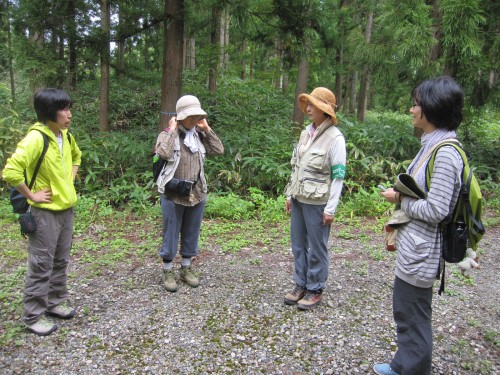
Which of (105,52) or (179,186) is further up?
(105,52)

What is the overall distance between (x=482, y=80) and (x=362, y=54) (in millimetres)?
2701

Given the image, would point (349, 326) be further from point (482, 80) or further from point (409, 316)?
point (482, 80)

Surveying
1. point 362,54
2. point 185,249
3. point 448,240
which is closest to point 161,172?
point 185,249

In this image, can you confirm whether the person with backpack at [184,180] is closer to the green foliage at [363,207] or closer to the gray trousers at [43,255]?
the gray trousers at [43,255]

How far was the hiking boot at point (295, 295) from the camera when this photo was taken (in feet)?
12.7

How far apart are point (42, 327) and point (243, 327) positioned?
1.71 metres

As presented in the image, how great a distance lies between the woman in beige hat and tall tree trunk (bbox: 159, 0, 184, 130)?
3.91 metres

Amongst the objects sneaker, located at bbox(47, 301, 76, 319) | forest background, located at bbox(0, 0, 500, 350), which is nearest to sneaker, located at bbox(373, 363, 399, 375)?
sneaker, located at bbox(47, 301, 76, 319)

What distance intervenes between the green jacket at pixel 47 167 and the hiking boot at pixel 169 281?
51.4 inches

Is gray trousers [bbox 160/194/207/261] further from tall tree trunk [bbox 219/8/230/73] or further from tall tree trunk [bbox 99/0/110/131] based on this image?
tall tree trunk [bbox 219/8/230/73]

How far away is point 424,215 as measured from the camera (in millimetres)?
2250

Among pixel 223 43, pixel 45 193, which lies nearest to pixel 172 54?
pixel 45 193

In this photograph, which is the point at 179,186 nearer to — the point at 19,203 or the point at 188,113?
the point at 188,113

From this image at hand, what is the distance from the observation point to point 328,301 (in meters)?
3.95
